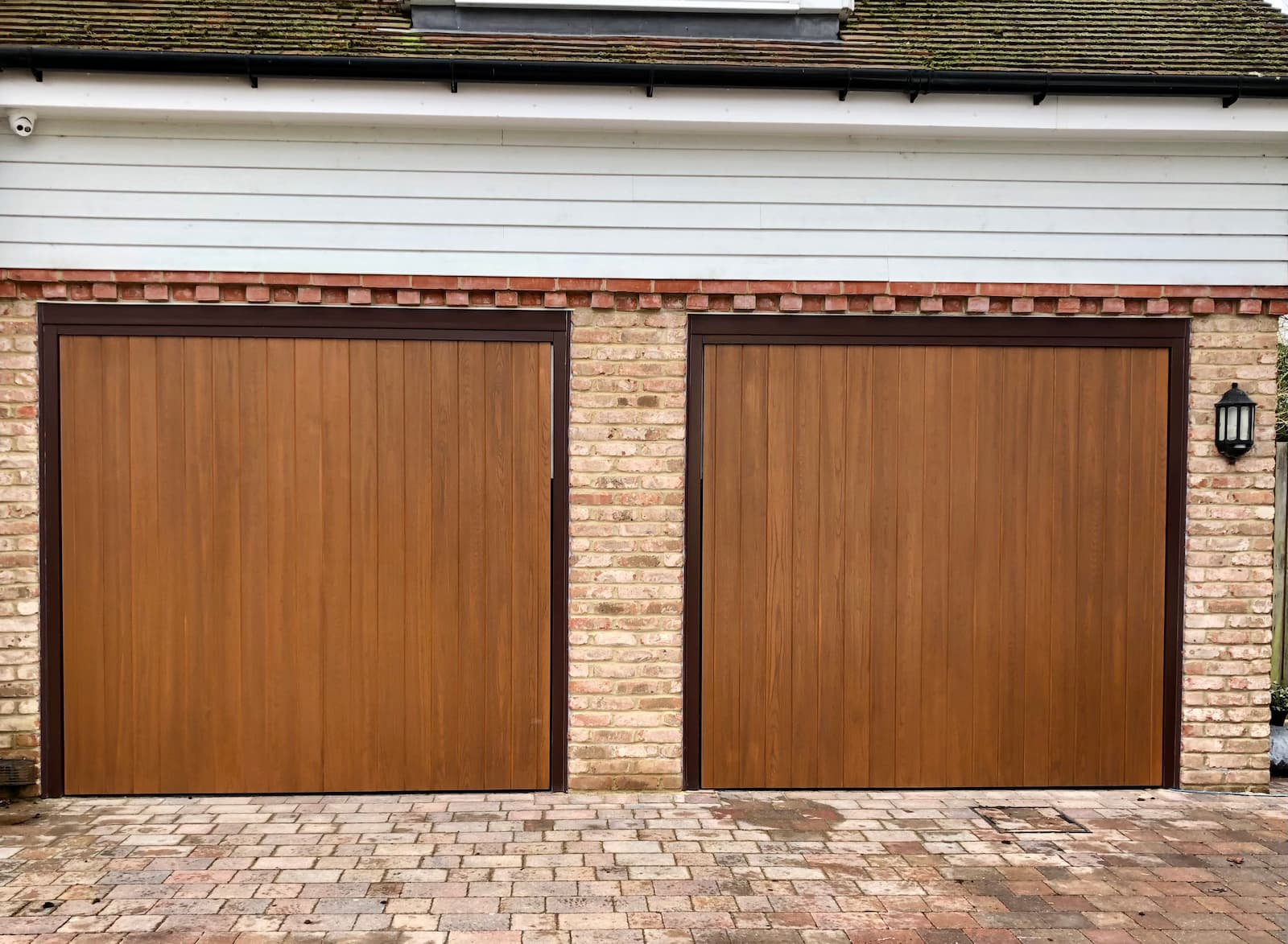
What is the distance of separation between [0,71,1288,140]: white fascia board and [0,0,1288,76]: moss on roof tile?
0.77ft

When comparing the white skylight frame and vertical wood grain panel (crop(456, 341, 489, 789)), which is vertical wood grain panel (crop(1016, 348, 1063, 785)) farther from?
vertical wood grain panel (crop(456, 341, 489, 789))

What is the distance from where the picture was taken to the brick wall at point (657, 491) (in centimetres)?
498

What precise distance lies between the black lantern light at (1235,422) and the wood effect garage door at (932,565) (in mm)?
281

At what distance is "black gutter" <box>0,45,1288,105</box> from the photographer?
4574 mm

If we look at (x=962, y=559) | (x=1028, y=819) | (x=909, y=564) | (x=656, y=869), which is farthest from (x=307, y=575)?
(x=1028, y=819)

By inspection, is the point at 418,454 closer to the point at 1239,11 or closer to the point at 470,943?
the point at 470,943

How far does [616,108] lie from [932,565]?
120 inches

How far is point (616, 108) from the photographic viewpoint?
4.82m

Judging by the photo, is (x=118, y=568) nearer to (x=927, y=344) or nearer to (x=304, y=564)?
(x=304, y=564)

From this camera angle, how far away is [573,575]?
514 cm

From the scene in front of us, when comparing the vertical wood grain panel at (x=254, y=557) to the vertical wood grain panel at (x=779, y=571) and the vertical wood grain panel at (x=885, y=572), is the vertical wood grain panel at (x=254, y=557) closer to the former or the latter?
the vertical wood grain panel at (x=779, y=571)

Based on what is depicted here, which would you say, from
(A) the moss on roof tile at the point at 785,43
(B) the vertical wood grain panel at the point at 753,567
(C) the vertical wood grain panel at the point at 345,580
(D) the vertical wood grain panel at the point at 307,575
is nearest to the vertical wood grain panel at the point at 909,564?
(B) the vertical wood grain panel at the point at 753,567

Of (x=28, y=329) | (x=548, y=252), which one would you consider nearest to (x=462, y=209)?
(x=548, y=252)

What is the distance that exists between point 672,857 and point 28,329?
4.32m
